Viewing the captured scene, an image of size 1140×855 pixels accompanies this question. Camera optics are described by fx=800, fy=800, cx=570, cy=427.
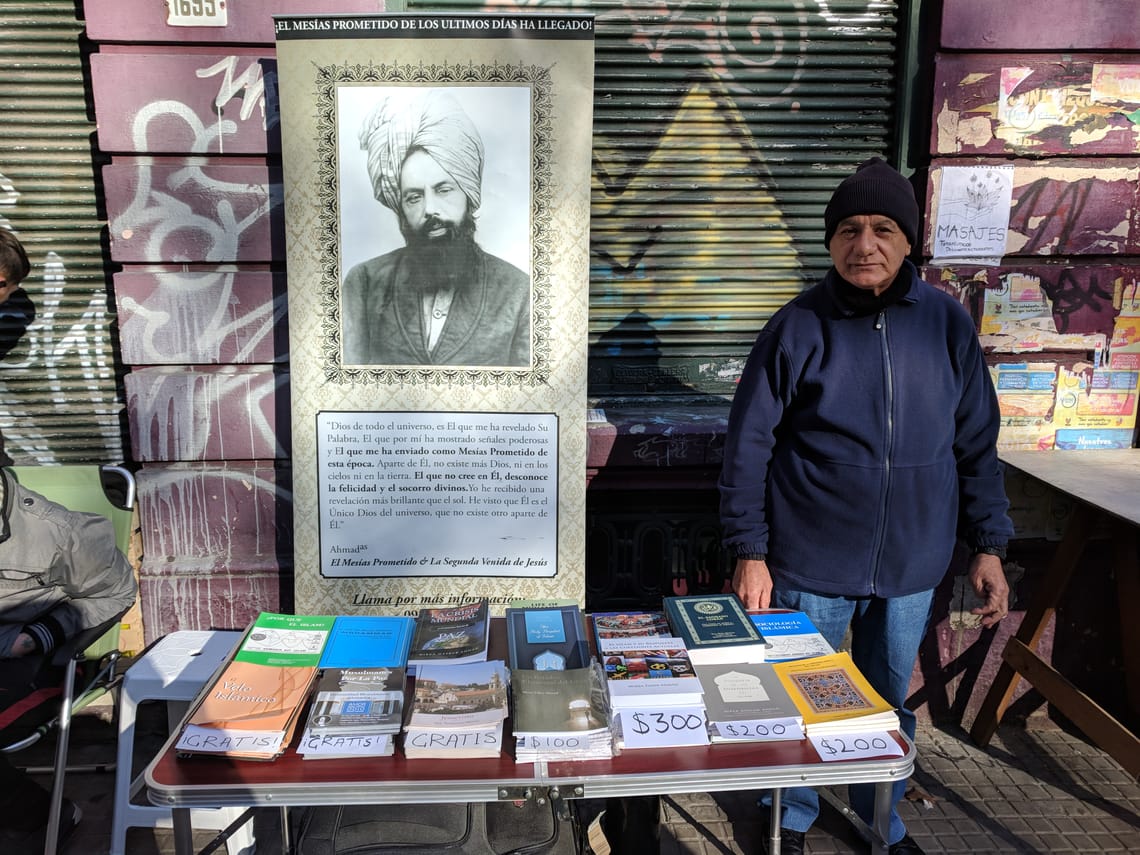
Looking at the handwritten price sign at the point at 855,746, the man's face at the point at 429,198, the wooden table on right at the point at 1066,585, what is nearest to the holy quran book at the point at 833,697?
the handwritten price sign at the point at 855,746

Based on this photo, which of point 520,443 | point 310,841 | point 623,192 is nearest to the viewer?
point 310,841

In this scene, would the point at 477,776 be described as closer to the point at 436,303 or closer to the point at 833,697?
the point at 833,697

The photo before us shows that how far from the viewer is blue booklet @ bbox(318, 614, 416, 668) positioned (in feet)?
6.92

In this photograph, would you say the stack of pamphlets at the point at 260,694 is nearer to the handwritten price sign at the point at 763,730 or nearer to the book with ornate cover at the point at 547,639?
the book with ornate cover at the point at 547,639

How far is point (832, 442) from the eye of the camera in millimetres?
2484

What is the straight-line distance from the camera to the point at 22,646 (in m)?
2.64

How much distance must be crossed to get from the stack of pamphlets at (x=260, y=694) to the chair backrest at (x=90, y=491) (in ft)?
4.42

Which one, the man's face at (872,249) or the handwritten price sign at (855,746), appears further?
the man's face at (872,249)

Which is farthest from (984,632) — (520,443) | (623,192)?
(623,192)

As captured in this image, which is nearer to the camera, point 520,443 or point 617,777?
point 617,777

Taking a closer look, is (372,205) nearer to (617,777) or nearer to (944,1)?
(617,777)

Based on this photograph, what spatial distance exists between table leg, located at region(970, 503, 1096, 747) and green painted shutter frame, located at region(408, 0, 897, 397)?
1.53 meters

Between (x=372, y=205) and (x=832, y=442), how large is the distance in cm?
188

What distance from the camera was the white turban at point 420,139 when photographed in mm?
2969
